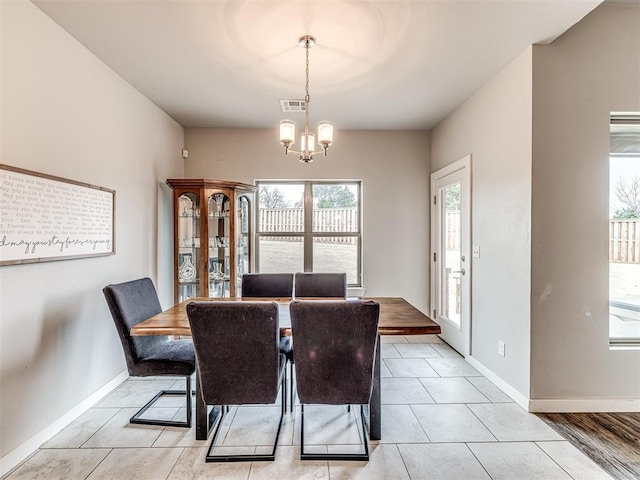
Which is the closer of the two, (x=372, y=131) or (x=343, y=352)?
(x=343, y=352)

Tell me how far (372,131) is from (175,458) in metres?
3.82

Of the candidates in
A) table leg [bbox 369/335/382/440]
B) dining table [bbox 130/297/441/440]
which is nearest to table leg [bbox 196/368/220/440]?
dining table [bbox 130/297/441/440]

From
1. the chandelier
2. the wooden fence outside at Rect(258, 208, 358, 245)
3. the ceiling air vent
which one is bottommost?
the wooden fence outside at Rect(258, 208, 358, 245)

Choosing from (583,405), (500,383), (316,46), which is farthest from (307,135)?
(583,405)

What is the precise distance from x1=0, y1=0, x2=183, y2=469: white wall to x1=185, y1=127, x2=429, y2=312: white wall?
1.36 m

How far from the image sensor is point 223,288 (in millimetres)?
3693

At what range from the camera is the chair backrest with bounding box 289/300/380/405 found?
66.7 inches

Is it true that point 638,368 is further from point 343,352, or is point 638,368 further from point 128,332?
point 128,332

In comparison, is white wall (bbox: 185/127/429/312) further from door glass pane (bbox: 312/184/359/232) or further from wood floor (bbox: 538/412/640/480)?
wood floor (bbox: 538/412/640/480)

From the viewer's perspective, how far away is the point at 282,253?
14.1 ft

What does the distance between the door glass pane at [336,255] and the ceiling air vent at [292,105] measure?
5.27 ft

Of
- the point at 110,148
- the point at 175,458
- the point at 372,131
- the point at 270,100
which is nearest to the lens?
the point at 175,458

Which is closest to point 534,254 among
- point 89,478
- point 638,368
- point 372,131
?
point 638,368

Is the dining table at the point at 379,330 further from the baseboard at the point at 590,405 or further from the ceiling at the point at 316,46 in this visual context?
the ceiling at the point at 316,46
